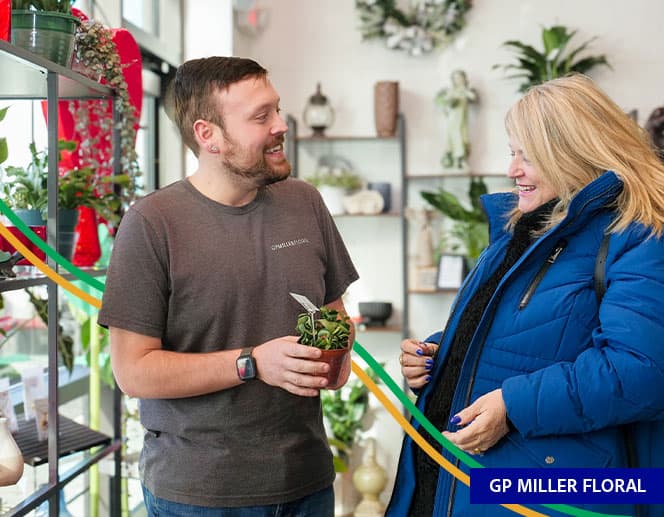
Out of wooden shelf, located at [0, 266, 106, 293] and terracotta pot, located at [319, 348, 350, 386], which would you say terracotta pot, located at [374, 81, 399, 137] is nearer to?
wooden shelf, located at [0, 266, 106, 293]

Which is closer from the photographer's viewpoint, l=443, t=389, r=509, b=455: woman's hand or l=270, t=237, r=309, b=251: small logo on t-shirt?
l=443, t=389, r=509, b=455: woman's hand

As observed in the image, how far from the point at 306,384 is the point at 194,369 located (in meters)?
0.23

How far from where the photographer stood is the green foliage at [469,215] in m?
4.64

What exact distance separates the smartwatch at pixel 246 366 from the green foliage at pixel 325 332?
0.11 metres

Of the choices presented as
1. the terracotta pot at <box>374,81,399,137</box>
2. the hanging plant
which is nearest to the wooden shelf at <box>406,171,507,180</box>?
the terracotta pot at <box>374,81,399,137</box>

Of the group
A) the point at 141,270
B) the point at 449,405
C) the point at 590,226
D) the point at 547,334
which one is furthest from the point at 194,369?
the point at 590,226

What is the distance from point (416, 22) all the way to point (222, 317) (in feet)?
11.4

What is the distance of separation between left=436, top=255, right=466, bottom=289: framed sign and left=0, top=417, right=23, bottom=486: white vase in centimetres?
311

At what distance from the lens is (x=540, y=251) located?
5.53 ft

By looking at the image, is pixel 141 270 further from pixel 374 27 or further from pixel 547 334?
pixel 374 27

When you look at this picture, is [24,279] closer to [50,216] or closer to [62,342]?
[50,216]

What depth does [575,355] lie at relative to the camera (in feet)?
5.38

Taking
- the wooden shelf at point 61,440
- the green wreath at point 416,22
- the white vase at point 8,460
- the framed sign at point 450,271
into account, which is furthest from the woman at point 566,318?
the green wreath at point 416,22

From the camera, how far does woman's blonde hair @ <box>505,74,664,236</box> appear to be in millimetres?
1681
